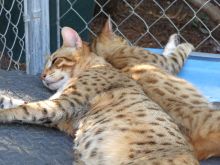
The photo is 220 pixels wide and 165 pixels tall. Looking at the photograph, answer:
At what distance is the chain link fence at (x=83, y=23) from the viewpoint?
294 cm

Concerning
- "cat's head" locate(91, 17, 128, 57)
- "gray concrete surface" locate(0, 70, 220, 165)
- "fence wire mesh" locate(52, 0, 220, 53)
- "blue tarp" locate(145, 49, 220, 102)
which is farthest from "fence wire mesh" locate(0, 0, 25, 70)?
"gray concrete surface" locate(0, 70, 220, 165)

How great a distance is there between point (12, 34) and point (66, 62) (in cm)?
98

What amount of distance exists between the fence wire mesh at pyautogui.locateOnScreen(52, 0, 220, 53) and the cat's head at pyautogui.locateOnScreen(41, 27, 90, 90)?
93cm

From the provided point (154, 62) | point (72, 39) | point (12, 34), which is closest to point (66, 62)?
point (72, 39)

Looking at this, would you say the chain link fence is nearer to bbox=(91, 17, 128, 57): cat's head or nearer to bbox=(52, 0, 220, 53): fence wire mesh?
bbox=(52, 0, 220, 53): fence wire mesh

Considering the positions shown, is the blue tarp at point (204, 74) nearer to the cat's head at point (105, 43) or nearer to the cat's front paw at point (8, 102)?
the cat's head at point (105, 43)

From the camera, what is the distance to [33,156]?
200 centimetres

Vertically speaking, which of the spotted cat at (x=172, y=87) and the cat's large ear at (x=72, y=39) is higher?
the cat's large ear at (x=72, y=39)

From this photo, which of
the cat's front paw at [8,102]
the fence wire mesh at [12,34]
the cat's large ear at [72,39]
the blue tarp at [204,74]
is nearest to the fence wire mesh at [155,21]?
the fence wire mesh at [12,34]

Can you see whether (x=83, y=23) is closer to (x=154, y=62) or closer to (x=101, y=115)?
(x=154, y=62)

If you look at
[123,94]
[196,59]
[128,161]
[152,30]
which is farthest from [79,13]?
[128,161]

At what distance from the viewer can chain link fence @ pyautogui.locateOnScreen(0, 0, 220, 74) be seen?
2939 millimetres

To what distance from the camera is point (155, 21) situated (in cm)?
385

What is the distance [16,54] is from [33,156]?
155 centimetres
